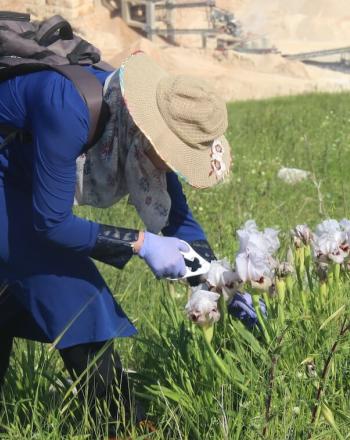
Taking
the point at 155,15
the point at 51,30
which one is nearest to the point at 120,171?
the point at 51,30

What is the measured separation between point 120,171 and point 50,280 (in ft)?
1.25

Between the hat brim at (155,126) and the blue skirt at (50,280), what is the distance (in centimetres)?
41

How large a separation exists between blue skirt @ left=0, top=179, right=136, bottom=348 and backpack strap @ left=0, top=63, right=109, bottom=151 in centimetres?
23

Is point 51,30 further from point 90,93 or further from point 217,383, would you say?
point 217,383

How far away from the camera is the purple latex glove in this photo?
108 inches

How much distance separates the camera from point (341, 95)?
48.6 ft

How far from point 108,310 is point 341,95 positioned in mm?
12432

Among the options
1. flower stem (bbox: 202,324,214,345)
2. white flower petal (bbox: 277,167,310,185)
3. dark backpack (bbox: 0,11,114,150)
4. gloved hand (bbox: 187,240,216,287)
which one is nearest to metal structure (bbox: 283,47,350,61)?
white flower petal (bbox: 277,167,310,185)

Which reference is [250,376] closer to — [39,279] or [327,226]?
[327,226]

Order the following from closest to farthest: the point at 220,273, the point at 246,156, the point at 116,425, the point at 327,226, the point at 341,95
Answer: the point at 220,273, the point at 327,226, the point at 116,425, the point at 246,156, the point at 341,95

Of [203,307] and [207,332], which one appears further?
[207,332]

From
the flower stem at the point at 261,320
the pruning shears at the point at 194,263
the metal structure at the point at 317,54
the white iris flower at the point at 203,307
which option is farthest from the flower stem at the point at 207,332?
the metal structure at the point at 317,54

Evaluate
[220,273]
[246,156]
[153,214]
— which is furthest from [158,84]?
[246,156]

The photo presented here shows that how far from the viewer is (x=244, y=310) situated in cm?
296
